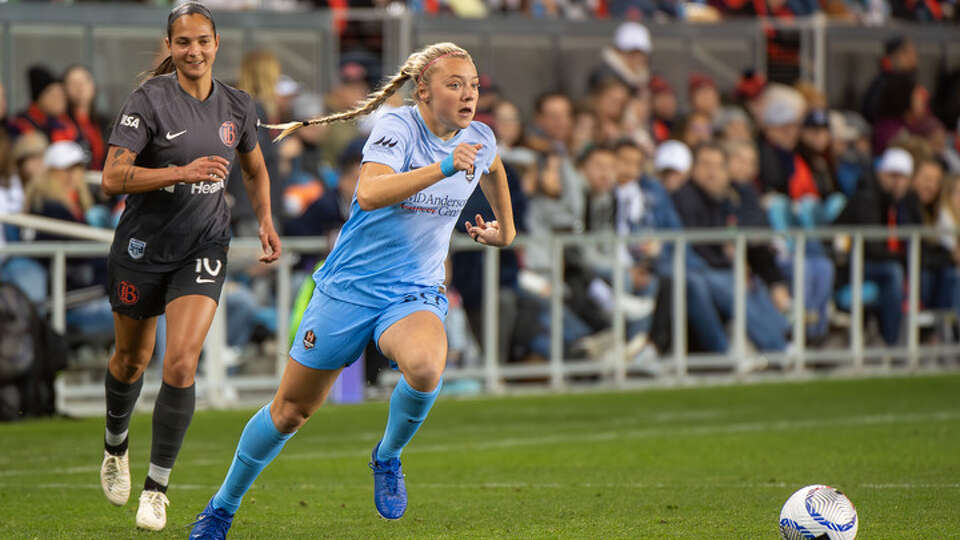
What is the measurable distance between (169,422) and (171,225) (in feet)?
2.99

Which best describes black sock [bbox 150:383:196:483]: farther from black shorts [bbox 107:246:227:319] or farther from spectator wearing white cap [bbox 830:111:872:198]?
spectator wearing white cap [bbox 830:111:872:198]

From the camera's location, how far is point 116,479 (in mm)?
7742

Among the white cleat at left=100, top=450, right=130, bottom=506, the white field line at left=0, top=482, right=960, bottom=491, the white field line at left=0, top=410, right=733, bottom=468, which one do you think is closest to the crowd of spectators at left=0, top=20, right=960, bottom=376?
the white field line at left=0, top=410, right=733, bottom=468

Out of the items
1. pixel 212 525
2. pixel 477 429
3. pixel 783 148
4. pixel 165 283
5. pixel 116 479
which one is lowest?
pixel 477 429

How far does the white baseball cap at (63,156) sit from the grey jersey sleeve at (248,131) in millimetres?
5099

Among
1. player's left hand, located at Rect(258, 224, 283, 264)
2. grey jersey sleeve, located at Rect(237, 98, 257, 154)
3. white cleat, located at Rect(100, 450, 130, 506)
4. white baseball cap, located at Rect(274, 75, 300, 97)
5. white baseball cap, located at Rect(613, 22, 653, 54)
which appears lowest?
white cleat, located at Rect(100, 450, 130, 506)

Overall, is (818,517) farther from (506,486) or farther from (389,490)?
(506,486)

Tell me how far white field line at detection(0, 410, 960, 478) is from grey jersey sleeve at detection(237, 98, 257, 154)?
112 inches

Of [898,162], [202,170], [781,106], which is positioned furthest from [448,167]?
[781,106]

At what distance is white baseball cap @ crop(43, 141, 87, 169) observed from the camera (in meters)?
12.5

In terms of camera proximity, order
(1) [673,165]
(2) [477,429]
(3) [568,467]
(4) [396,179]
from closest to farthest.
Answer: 1. (4) [396,179]
2. (3) [568,467]
3. (2) [477,429]
4. (1) [673,165]

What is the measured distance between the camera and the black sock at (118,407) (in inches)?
309

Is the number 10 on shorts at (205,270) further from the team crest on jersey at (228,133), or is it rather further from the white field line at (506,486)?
the white field line at (506,486)

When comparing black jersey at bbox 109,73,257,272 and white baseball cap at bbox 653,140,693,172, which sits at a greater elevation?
black jersey at bbox 109,73,257,272
